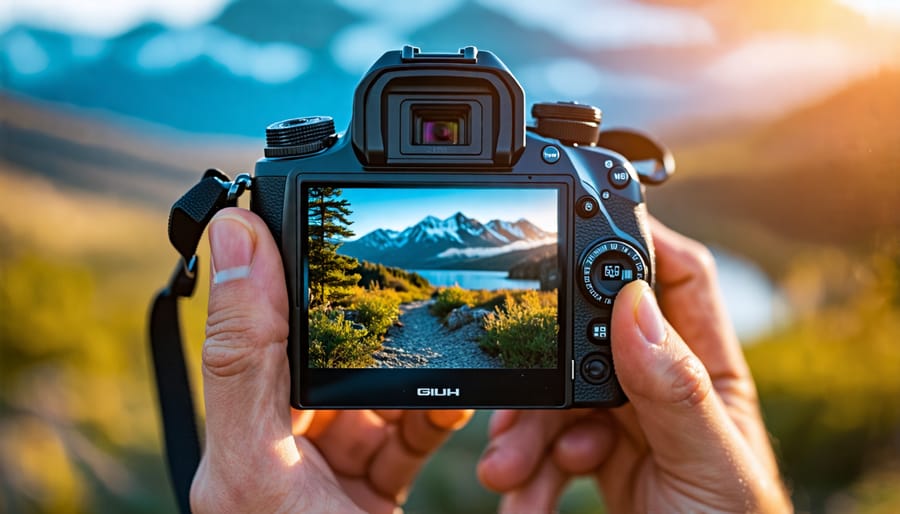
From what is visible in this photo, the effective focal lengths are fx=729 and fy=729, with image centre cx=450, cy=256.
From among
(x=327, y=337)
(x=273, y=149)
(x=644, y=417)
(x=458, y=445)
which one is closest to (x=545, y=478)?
(x=644, y=417)

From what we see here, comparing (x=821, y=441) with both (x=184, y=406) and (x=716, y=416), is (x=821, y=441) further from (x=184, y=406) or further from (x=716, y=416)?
(x=184, y=406)

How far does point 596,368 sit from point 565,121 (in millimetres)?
270

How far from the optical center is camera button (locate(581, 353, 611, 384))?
2.57 feet

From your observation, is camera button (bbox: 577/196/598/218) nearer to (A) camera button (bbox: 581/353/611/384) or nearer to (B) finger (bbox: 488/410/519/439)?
(A) camera button (bbox: 581/353/611/384)

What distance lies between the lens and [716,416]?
75cm

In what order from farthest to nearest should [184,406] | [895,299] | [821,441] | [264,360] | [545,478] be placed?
[821,441]
[895,299]
[545,478]
[184,406]
[264,360]

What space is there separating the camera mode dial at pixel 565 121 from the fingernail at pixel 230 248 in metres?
0.33

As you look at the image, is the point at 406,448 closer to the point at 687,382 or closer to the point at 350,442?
the point at 350,442

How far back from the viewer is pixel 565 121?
0.80 m

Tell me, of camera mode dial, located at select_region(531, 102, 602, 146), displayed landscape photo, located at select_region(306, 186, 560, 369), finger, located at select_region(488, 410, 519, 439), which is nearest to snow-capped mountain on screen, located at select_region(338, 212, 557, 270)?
displayed landscape photo, located at select_region(306, 186, 560, 369)

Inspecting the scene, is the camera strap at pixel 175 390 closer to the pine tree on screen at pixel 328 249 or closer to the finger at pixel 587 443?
the pine tree on screen at pixel 328 249

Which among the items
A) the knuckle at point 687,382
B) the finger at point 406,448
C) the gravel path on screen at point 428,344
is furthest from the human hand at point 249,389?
the knuckle at point 687,382

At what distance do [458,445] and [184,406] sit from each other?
984 millimetres

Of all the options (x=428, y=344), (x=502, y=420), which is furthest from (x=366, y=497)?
(x=428, y=344)
